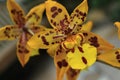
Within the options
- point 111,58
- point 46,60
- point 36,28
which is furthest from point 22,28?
point 46,60

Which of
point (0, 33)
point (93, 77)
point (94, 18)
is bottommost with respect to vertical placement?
point (93, 77)

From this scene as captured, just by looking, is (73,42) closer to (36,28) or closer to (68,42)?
(68,42)

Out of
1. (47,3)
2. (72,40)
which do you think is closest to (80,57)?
(72,40)

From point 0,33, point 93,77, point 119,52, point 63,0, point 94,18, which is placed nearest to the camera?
point 119,52

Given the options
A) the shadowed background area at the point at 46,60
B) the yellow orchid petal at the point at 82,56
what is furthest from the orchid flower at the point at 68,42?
the shadowed background area at the point at 46,60

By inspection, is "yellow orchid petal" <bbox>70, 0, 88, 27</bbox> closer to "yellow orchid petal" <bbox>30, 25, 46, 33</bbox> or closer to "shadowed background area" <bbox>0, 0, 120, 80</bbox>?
"yellow orchid petal" <bbox>30, 25, 46, 33</bbox>

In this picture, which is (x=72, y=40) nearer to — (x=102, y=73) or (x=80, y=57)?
(x=80, y=57)

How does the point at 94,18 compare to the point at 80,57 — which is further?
the point at 94,18

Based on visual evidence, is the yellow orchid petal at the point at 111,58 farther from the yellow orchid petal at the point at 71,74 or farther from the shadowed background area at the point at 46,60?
the shadowed background area at the point at 46,60
